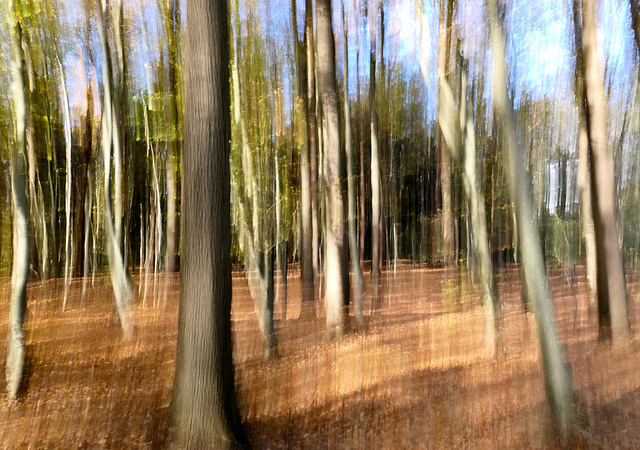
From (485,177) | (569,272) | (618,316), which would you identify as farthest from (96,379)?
(569,272)

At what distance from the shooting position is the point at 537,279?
5.59 metres

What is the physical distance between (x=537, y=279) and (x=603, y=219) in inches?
147

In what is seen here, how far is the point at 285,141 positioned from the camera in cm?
1248

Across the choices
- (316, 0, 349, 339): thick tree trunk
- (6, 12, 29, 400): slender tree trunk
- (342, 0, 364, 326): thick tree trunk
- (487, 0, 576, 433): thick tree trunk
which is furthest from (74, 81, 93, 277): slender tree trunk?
(487, 0, 576, 433): thick tree trunk

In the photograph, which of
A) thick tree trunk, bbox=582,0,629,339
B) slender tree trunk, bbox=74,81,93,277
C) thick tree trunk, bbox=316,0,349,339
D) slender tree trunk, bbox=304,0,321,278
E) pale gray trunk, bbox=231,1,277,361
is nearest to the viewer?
thick tree trunk, bbox=582,0,629,339

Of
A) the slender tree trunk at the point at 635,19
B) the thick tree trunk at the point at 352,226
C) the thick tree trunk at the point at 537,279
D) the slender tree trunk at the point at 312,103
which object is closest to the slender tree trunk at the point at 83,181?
the slender tree trunk at the point at 312,103

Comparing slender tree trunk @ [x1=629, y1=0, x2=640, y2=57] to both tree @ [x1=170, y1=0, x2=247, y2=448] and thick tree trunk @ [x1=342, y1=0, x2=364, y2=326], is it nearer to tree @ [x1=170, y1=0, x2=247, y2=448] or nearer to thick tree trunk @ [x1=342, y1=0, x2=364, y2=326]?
thick tree trunk @ [x1=342, y1=0, x2=364, y2=326]

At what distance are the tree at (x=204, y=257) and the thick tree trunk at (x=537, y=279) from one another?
379 cm

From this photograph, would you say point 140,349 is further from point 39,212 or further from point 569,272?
point 569,272

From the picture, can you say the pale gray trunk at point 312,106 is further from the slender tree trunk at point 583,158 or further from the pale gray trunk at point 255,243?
the slender tree trunk at point 583,158

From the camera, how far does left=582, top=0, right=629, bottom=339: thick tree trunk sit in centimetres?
820

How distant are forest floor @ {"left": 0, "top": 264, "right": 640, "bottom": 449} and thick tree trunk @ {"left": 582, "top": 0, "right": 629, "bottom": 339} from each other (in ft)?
1.71

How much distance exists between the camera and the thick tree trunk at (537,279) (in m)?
5.49

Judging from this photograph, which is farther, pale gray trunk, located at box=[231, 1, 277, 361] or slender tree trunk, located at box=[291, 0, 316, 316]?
slender tree trunk, located at box=[291, 0, 316, 316]
